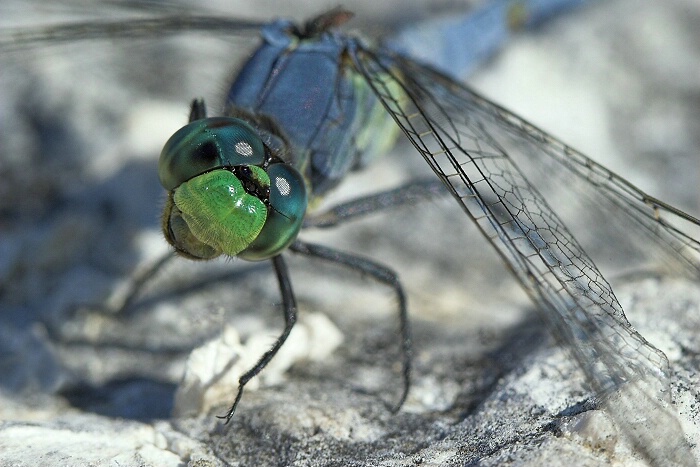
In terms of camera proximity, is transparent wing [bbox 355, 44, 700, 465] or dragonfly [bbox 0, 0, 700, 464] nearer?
transparent wing [bbox 355, 44, 700, 465]

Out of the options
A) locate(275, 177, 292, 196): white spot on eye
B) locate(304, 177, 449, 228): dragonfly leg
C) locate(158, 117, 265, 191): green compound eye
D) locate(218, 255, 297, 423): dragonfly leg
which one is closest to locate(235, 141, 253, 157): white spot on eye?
locate(158, 117, 265, 191): green compound eye

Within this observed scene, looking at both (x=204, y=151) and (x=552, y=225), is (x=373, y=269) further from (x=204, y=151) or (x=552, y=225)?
(x=204, y=151)

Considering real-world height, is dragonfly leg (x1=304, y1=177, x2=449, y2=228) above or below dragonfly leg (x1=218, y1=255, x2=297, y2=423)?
above

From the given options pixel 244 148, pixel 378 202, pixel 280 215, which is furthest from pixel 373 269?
pixel 244 148

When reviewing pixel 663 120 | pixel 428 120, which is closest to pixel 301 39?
pixel 428 120

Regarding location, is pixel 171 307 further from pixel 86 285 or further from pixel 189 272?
pixel 86 285

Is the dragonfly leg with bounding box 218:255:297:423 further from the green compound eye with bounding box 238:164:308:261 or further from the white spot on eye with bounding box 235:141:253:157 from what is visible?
the white spot on eye with bounding box 235:141:253:157

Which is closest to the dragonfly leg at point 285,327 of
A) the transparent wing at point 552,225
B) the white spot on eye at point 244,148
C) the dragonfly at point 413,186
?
the dragonfly at point 413,186
